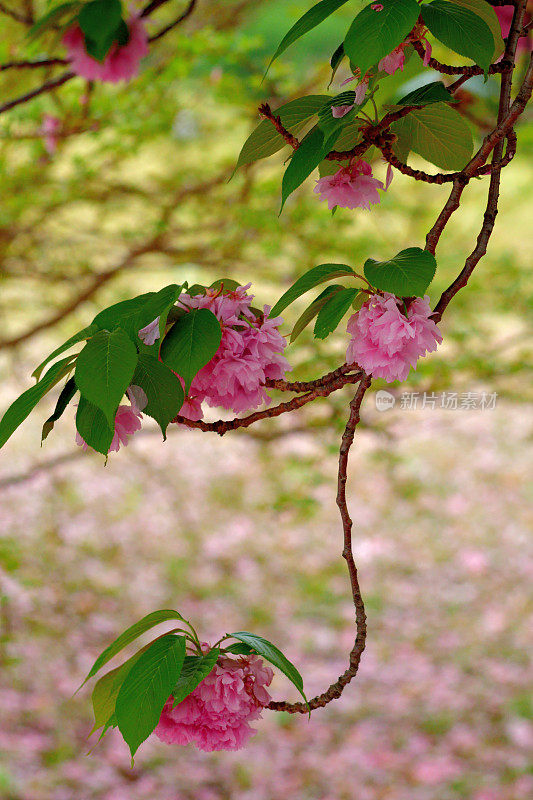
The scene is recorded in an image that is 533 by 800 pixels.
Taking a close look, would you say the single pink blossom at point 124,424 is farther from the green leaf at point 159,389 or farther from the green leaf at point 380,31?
the green leaf at point 380,31

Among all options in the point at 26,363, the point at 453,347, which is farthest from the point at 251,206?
the point at 26,363

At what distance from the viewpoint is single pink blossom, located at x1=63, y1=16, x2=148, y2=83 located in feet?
1.52

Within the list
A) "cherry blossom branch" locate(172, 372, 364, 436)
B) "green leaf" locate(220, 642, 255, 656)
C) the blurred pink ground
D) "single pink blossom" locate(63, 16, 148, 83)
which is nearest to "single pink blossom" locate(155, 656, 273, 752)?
"green leaf" locate(220, 642, 255, 656)

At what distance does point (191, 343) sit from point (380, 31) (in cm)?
15

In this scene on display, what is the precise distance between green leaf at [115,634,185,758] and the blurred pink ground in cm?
91

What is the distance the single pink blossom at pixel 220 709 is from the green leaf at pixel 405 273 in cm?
20

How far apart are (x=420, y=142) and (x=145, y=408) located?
23cm

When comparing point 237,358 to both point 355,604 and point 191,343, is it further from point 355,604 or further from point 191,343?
point 355,604

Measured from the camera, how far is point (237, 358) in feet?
1.32

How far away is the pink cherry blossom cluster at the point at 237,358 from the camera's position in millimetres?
402

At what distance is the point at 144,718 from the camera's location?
35 centimetres

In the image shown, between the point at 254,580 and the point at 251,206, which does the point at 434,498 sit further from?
the point at 251,206

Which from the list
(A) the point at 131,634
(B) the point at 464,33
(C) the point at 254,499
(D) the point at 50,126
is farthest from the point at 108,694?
(C) the point at 254,499

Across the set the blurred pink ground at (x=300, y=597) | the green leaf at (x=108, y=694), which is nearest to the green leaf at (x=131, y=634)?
the green leaf at (x=108, y=694)
